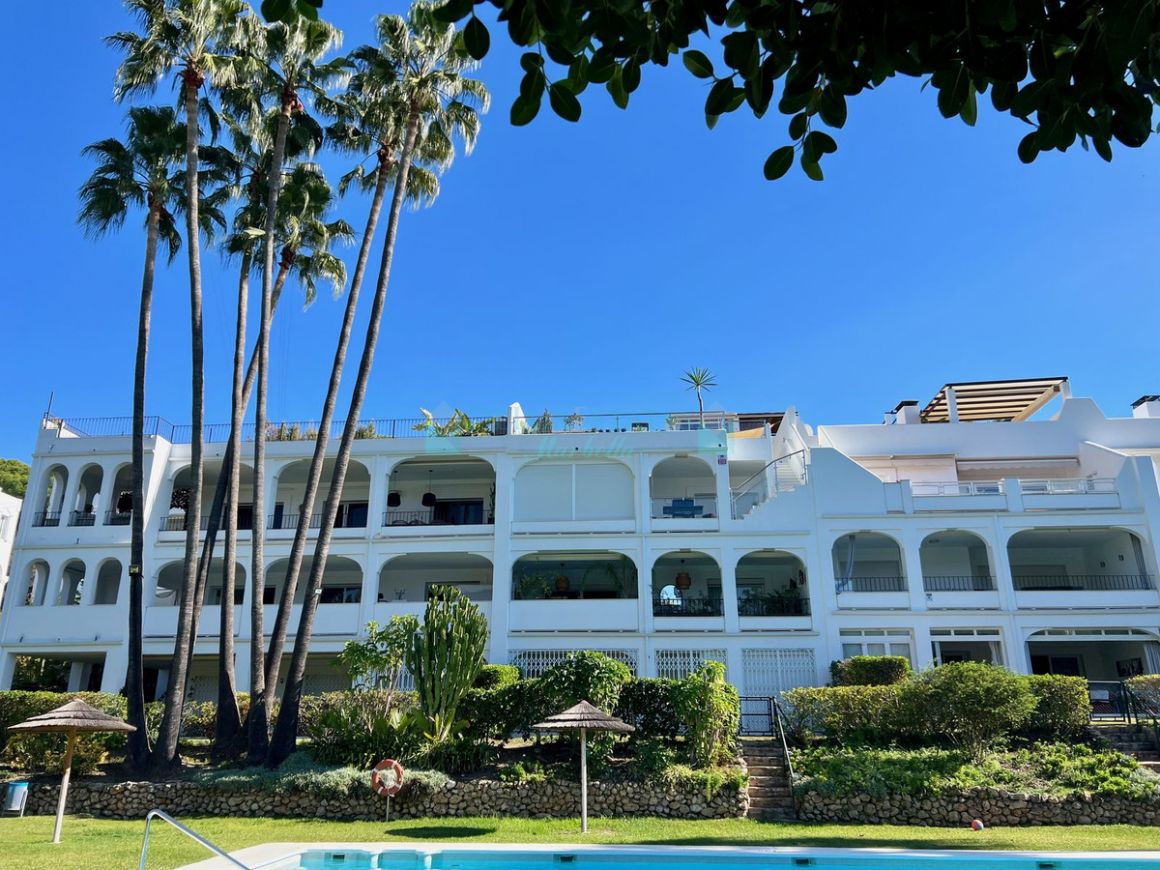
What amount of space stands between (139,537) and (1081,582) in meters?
27.4

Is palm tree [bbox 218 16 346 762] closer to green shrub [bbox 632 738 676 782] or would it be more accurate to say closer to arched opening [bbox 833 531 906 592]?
green shrub [bbox 632 738 676 782]

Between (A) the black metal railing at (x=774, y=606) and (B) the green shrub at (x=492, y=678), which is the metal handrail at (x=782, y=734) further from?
(B) the green shrub at (x=492, y=678)

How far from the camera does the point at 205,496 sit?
106 ft

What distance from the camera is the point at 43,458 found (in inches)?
1172

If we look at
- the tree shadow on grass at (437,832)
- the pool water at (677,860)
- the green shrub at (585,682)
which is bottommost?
the tree shadow on grass at (437,832)

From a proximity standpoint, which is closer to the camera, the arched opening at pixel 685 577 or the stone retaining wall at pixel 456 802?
the stone retaining wall at pixel 456 802

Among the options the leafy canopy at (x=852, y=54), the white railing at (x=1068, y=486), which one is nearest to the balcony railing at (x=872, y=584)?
the white railing at (x=1068, y=486)

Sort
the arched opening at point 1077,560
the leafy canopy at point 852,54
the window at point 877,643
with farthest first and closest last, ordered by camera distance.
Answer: the arched opening at point 1077,560 < the window at point 877,643 < the leafy canopy at point 852,54

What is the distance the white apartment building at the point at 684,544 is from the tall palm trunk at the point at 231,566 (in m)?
6.36

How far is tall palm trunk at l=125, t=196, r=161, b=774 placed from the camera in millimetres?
18422

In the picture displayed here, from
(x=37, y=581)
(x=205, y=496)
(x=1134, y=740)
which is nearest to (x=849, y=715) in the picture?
(x=1134, y=740)

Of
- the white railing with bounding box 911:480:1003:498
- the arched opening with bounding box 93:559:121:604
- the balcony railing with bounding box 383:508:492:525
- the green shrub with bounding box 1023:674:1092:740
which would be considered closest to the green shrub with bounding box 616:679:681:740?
the green shrub with bounding box 1023:674:1092:740

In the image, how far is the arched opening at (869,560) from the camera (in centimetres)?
2695

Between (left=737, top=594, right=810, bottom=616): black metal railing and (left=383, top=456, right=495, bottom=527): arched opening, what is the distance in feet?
30.4
